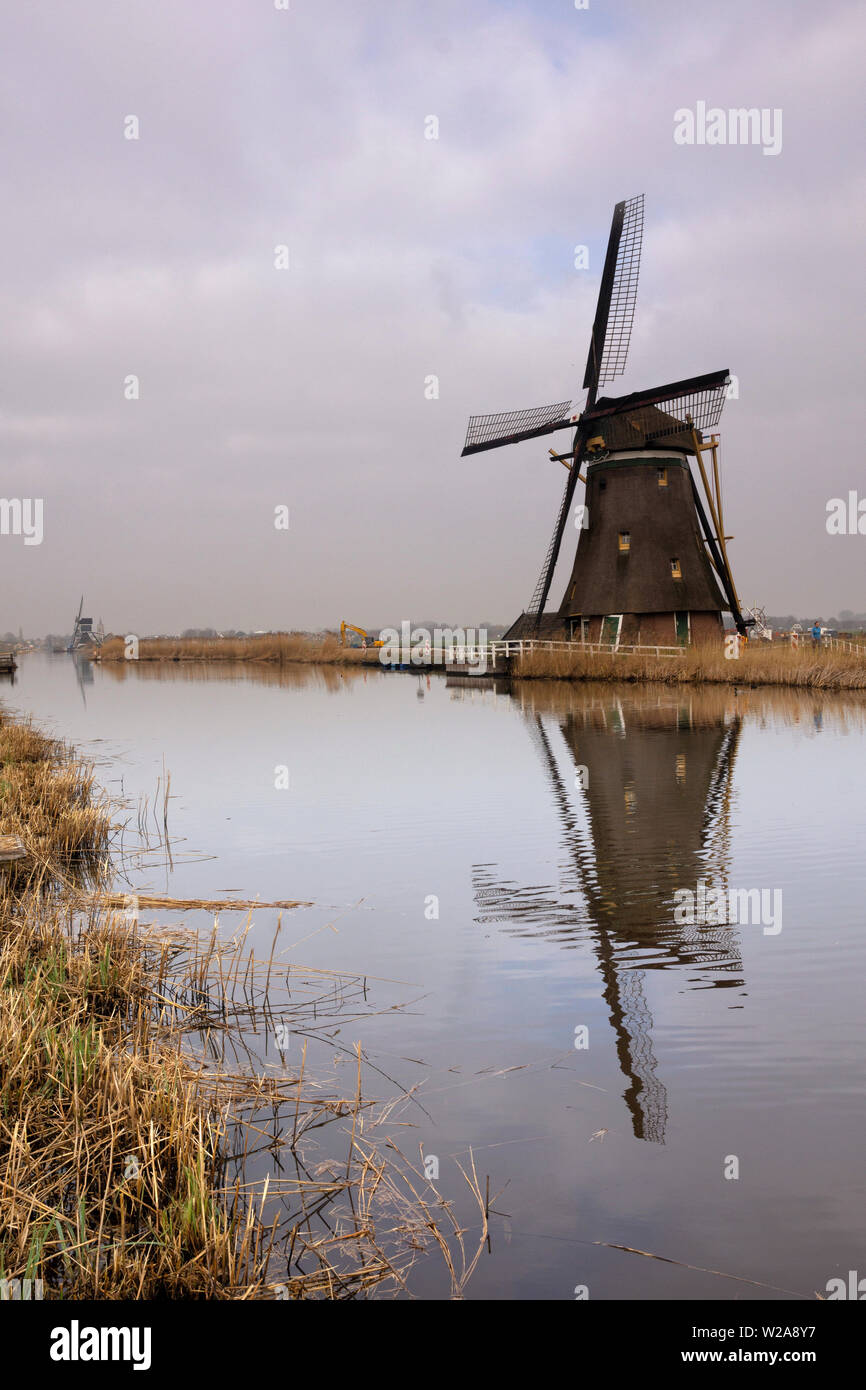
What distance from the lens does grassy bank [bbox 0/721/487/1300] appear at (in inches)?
105

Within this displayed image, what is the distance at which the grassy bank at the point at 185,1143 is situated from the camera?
105 inches

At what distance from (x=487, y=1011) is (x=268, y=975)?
1207 millimetres

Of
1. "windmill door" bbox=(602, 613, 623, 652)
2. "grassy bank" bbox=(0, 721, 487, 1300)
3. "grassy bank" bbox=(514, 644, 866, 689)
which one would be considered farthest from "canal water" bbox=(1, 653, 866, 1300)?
"windmill door" bbox=(602, 613, 623, 652)

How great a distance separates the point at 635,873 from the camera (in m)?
7.91

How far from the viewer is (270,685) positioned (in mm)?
40562

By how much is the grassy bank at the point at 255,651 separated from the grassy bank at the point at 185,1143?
51617 mm

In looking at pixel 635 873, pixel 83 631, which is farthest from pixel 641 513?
pixel 83 631

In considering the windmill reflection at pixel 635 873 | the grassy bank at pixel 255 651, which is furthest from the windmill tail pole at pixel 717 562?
the grassy bank at pixel 255 651

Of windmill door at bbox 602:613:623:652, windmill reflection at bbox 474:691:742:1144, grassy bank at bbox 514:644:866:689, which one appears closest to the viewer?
windmill reflection at bbox 474:691:742:1144

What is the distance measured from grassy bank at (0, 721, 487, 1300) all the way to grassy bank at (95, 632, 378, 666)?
51617 millimetres

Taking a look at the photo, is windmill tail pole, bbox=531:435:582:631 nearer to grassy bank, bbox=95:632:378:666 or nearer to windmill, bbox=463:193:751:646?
windmill, bbox=463:193:751:646
